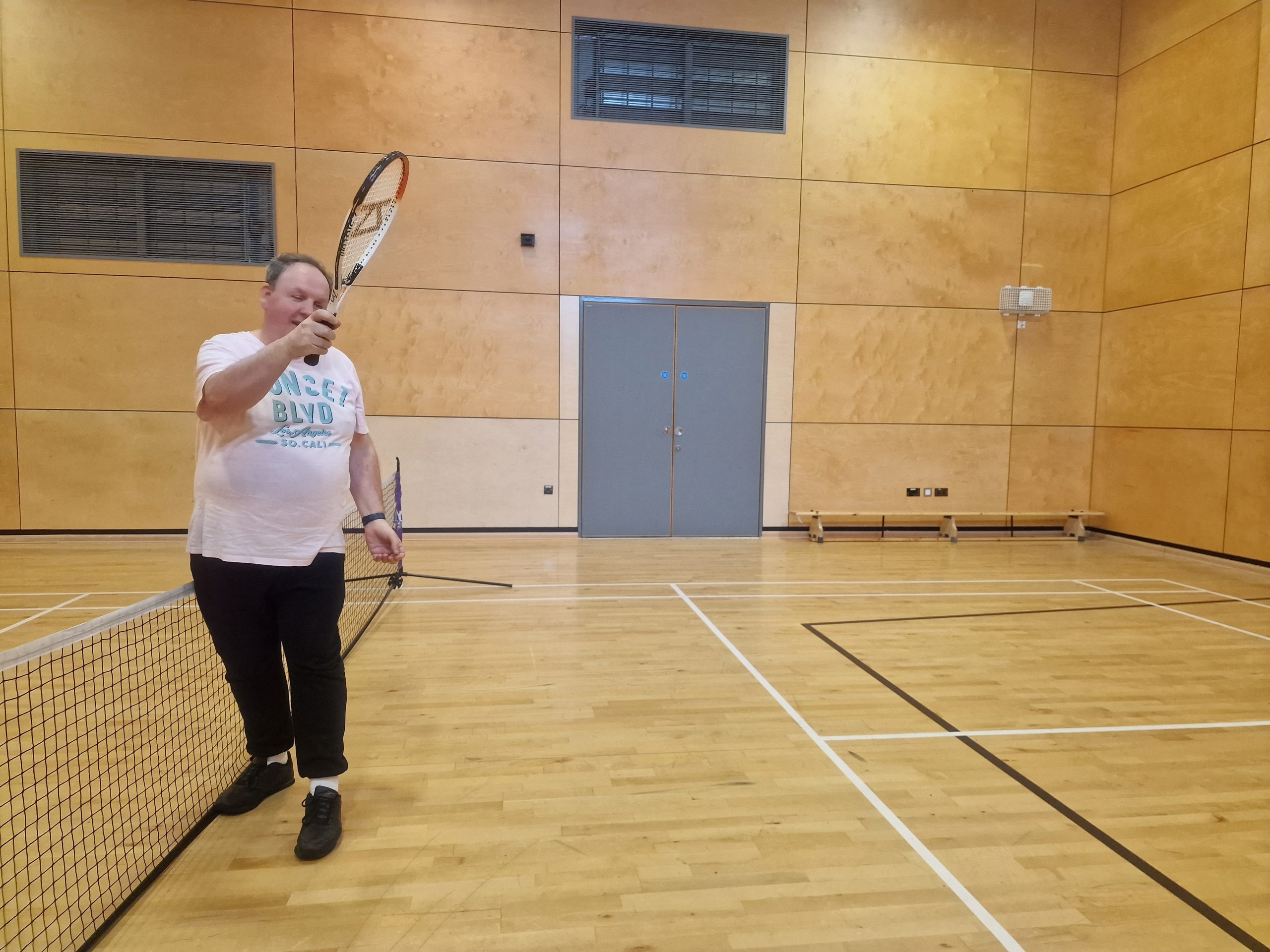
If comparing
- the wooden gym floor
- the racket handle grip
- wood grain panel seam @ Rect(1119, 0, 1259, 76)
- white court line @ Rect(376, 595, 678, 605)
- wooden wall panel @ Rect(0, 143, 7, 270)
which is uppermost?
wood grain panel seam @ Rect(1119, 0, 1259, 76)

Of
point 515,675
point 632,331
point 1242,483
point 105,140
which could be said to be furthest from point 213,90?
point 1242,483

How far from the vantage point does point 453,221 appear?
8234 mm

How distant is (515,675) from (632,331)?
537 centimetres

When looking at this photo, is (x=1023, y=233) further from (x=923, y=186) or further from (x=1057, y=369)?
(x=1057, y=369)

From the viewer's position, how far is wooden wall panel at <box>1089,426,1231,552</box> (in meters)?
7.82

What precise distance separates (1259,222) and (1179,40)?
2567 millimetres

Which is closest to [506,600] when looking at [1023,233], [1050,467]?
[1050,467]

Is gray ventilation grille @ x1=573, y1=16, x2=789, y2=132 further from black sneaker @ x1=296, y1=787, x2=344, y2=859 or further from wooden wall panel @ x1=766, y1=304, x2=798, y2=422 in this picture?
black sneaker @ x1=296, y1=787, x2=344, y2=859

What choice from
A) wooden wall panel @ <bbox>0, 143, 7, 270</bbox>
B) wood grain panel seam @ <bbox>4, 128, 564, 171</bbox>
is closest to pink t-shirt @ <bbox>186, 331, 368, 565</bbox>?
wood grain panel seam @ <bbox>4, 128, 564, 171</bbox>

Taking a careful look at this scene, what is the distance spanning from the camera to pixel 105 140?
301 inches

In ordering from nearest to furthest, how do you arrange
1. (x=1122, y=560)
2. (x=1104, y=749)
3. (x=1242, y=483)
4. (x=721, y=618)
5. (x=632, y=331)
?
1. (x=1104, y=749)
2. (x=721, y=618)
3. (x=1242, y=483)
4. (x=1122, y=560)
5. (x=632, y=331)

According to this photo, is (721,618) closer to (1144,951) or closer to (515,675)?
(515,675)

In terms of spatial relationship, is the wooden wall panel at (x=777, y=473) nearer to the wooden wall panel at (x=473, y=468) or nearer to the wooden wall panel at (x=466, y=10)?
the wooden wall panel at (x=473, y=468)

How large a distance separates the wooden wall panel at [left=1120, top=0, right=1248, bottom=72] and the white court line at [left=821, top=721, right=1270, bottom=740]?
7838 mm
